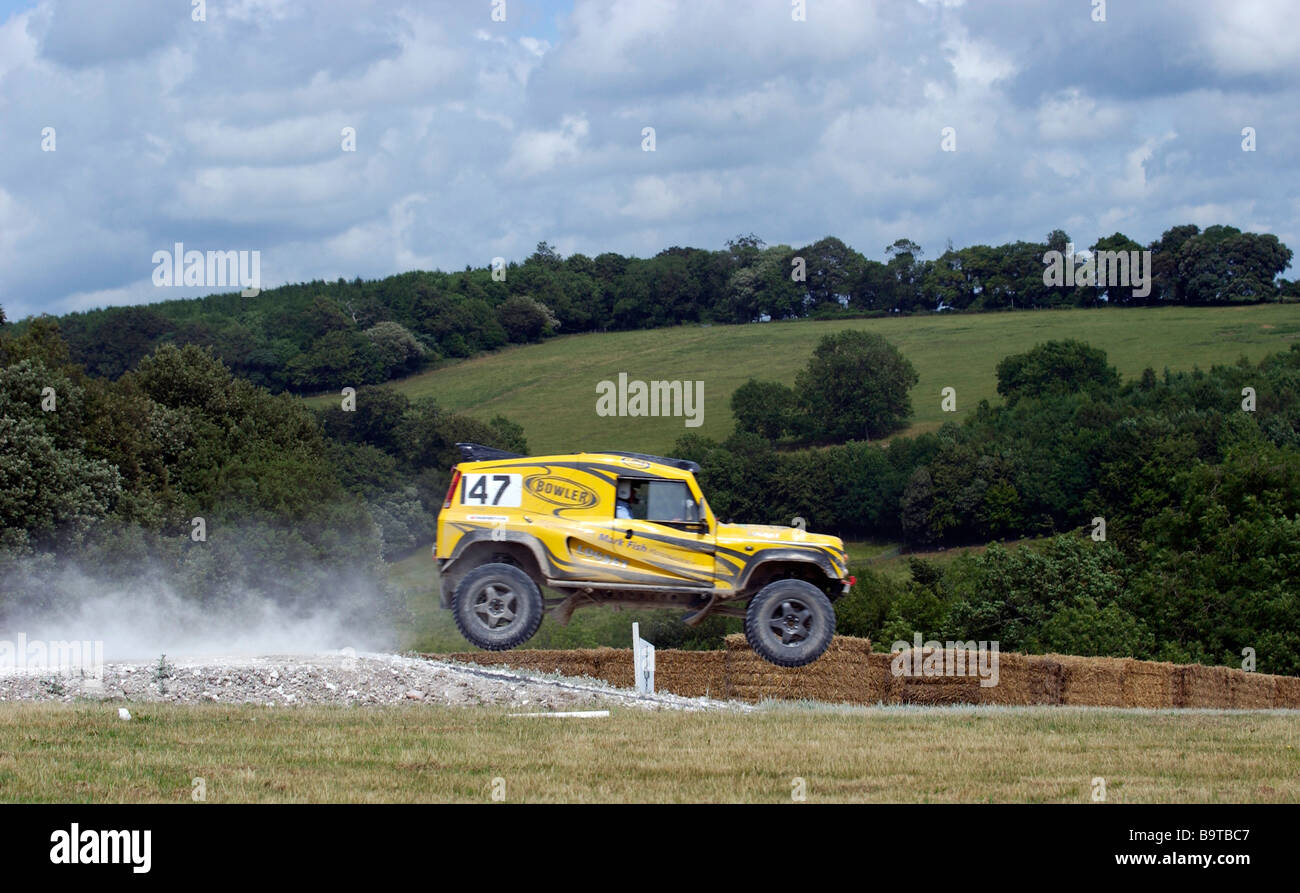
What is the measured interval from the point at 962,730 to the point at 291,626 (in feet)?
134

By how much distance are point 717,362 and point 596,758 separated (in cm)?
3956

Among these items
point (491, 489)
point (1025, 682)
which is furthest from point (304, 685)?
point (1025, 682)

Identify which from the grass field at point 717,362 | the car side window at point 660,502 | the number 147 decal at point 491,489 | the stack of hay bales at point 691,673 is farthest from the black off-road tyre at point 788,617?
the stack of hay bales at point 691,673

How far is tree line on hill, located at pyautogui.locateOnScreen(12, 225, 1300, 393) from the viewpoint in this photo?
1057 inches

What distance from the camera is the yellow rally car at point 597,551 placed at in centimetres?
1195

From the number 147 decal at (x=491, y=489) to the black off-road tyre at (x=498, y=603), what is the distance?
580 mm

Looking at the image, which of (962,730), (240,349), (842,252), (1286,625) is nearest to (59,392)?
(240,349)

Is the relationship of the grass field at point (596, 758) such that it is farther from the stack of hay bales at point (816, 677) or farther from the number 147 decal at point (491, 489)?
the stack of hay bales at point (816, 677)

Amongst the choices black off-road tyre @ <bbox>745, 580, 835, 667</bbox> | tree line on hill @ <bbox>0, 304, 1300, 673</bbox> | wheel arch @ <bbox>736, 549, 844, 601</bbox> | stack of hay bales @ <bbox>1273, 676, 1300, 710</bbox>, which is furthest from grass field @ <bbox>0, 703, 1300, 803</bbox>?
stack of hay bales @ <bbox>1273, 676, 1300, 710</bbox>

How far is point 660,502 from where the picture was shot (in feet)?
40.5

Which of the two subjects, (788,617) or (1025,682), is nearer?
(788,617)

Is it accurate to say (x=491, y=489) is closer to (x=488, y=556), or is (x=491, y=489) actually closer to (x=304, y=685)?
(x=488, y=556)

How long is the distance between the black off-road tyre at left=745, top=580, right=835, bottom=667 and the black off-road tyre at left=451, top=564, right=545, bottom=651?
2044mm
